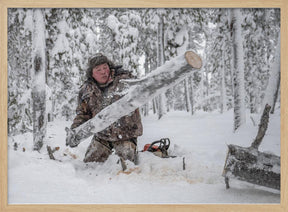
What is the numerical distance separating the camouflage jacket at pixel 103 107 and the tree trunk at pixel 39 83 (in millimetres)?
465

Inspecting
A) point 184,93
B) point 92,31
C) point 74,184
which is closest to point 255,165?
point 184,93

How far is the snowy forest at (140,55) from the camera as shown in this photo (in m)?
2.99

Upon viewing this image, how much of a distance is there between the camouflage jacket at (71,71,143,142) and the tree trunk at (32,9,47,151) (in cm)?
47

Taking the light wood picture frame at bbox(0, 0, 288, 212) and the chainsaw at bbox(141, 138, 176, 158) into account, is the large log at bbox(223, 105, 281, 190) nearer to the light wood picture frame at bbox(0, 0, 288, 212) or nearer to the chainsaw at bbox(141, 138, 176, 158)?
the light wood picture frame at bbox(0, 0, 288, 212)

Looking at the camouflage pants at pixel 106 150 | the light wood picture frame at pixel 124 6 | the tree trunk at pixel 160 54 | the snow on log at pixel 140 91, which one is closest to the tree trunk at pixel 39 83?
the light wood picture frame at pixel 124 6

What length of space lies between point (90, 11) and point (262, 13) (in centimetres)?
208

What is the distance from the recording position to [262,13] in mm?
3010

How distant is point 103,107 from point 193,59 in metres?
1.17

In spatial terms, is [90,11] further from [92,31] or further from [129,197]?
[129,197]

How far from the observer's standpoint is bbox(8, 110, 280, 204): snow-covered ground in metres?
2.79

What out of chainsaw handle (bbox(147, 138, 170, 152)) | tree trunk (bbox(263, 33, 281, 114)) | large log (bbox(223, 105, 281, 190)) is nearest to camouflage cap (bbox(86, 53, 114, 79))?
chainsaw handle (bbox(147, 138, 170, 152))

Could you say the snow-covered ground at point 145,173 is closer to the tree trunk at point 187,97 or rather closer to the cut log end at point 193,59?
the tree trunk at point 187,97

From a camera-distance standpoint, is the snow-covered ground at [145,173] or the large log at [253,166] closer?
the large log at [253,166]

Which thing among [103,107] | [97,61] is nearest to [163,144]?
[103,107]
